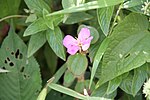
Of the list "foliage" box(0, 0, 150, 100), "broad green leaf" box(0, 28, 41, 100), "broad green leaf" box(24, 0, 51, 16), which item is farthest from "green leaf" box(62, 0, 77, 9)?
"broad green leaf" box(0, 28, 41, 100)

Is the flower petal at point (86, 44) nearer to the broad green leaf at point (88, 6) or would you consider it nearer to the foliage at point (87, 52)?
the foliage at point (87, 52)

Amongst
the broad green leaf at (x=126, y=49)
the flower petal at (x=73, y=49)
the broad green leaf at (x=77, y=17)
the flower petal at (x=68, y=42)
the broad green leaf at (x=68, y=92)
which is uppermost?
the broad green leaf at (x=77, y=17)

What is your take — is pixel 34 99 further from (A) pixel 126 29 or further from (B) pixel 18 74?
(A) pixel 126 29

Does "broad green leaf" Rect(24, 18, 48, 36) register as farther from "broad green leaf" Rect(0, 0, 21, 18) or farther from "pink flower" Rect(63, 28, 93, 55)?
"broad green leaf" Rect(0, 0, 21, 18)

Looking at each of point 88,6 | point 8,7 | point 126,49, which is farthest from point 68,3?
point 8,7

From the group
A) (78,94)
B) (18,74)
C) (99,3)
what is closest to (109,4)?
(99,3)

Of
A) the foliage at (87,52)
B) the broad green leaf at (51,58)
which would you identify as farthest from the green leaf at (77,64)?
the broad green leaf at (51,58)
